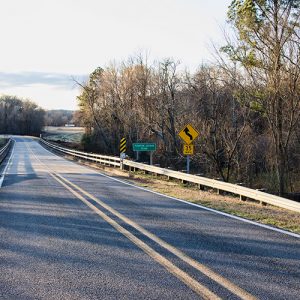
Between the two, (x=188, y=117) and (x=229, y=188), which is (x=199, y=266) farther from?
(x=188, y=117)

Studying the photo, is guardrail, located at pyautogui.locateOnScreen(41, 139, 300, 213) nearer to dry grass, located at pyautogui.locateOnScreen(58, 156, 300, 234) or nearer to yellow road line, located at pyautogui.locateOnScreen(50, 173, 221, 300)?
dry grass, located at pyautogui.locateOnScreen(58, 156, 300, 234)

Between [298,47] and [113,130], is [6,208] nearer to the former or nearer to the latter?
[298,47]

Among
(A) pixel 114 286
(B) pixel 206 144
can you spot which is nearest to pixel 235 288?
(A) pixel 114 286

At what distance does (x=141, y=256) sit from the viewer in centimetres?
578

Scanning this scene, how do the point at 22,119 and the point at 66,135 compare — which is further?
the point at 22,119

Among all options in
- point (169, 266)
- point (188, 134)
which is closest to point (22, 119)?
point (188, 134)

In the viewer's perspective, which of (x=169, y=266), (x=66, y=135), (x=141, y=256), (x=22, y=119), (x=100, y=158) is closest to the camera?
(x=169, y=266)

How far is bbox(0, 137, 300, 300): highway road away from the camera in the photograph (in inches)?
177

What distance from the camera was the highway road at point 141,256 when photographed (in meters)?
4.49

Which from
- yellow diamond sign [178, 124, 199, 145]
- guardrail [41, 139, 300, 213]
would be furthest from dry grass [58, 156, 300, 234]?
yellow diamond sign [178, 124, 199, 145]

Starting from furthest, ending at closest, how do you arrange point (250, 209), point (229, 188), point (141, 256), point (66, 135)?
1. point (66, 135)
2. point (229, 188)
3. point (250, 209)
4. point (141, 256)

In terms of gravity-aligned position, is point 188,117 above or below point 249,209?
above

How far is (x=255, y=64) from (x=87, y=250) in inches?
492

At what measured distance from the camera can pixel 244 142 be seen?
88.0ft
